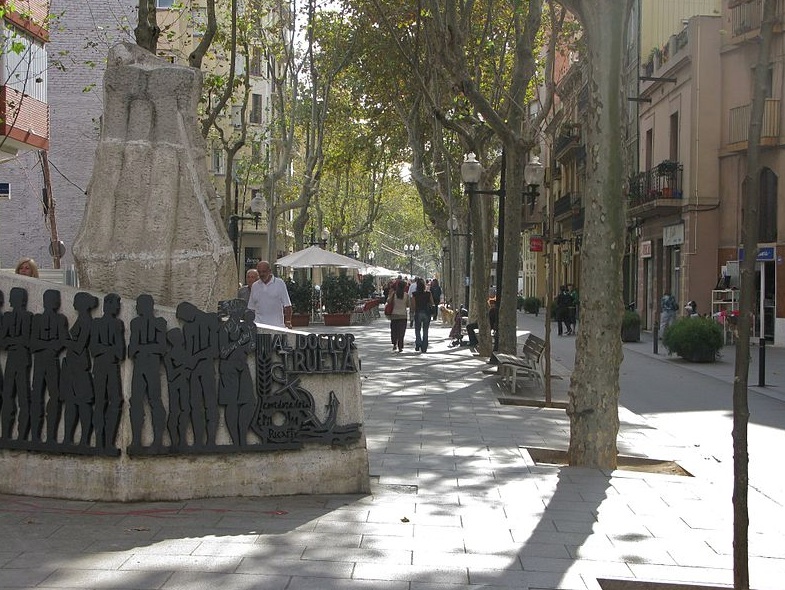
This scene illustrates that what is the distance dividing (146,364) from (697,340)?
54.3 feet

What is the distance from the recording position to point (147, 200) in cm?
681

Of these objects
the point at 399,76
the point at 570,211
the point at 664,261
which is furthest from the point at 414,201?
the point at 399,76

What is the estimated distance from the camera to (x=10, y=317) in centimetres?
657

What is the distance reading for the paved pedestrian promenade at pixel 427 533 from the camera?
494 centimetres

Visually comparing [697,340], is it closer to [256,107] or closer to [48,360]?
[48,360]

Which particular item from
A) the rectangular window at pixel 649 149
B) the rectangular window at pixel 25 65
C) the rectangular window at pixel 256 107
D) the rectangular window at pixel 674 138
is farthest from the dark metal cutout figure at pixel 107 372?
the rectangular window at pixel 256 107

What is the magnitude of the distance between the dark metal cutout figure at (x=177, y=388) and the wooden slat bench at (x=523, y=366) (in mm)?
8046

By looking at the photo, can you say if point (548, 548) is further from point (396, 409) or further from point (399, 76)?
point (399, 76)

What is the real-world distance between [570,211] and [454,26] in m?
31.5

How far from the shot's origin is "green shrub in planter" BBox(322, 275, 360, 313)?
3247 cm

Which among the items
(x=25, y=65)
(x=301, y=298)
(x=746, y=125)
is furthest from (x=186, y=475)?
(x=301, y=298)

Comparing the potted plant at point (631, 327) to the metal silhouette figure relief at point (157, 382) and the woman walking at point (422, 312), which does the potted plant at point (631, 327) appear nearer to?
the woman walking at point (422, 312)

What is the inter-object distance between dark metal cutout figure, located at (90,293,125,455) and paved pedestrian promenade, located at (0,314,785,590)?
459 mm

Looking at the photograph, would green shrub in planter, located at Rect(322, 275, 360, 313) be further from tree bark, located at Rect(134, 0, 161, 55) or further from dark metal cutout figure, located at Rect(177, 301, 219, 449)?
dark metal cutout figure, located at Rect(177, 301, 219, 449)
